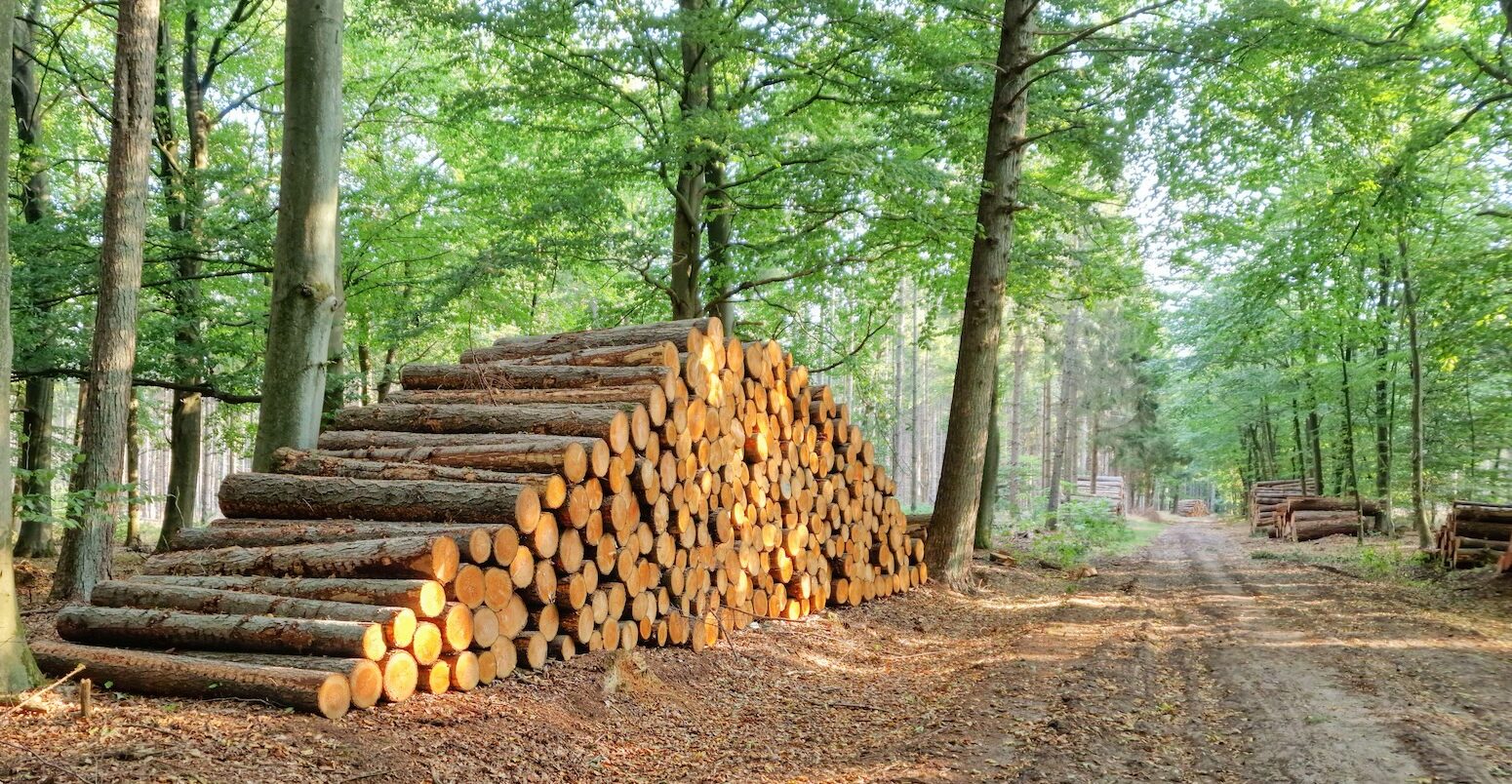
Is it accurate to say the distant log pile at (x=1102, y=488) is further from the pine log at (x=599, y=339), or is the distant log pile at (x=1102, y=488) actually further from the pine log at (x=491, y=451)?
the pine log at (x=491, y=451)

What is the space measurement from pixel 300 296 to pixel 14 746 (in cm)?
374

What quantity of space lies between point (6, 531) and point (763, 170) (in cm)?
955

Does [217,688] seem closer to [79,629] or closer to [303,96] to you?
[79,629]

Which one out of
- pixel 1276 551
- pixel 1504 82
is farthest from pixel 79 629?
pixel 1276 551

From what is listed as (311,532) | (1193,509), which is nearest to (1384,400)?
(311,532)

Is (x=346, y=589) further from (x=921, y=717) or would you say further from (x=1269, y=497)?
(x=1269, y=497)

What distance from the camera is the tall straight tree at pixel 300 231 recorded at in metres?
6.49

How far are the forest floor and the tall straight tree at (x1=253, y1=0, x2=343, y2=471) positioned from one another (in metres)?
2.83

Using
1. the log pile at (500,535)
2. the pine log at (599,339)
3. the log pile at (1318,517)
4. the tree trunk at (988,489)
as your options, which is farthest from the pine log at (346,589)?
the log pile at (1318,517)

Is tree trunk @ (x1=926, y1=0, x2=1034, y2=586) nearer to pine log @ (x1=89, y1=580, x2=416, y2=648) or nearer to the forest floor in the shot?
the forest floor

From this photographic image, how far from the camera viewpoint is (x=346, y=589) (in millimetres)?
4703

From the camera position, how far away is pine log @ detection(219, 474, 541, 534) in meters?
5.26

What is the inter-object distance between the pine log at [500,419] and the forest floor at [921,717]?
157 centimetres

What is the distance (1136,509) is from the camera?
40562mm
